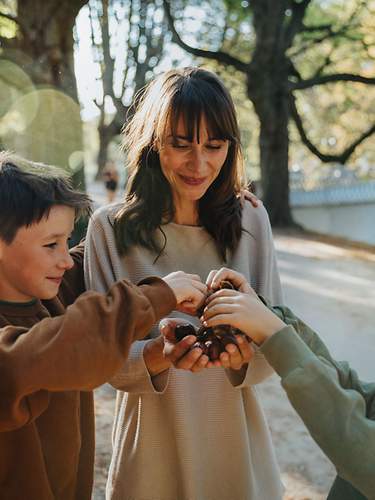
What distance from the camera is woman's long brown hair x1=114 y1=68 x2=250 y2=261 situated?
179 centimetres

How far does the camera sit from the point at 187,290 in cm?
150

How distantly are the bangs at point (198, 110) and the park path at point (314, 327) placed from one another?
2168mm

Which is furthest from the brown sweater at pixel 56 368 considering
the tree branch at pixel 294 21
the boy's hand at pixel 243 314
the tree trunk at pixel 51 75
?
the tree branch at pixel 294 21

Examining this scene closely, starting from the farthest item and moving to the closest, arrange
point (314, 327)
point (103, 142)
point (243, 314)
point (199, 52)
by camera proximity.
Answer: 1. point (103, 142)
2. point (199, 52)
3. point (314, 327)
4. point (243, 314)

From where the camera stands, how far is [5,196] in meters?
1.50

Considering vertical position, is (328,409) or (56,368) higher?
(56,368)

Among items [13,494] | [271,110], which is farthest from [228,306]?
[271,110]

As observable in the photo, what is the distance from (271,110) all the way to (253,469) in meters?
12.8

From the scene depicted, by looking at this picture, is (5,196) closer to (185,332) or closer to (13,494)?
(185,332)

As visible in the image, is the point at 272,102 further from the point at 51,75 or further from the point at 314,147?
the point at 51,75

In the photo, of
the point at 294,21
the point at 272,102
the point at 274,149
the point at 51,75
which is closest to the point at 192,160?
the point at 51,75

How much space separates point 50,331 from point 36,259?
31 cm

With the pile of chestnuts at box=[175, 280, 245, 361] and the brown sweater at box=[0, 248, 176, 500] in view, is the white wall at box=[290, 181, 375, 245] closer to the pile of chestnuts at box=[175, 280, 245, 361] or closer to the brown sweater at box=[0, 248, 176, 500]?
the pile of chestnuts at box=[175, 280, 245, 361]

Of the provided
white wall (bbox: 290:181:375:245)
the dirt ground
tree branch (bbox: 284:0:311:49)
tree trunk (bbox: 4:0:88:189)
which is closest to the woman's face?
the dirt ground
